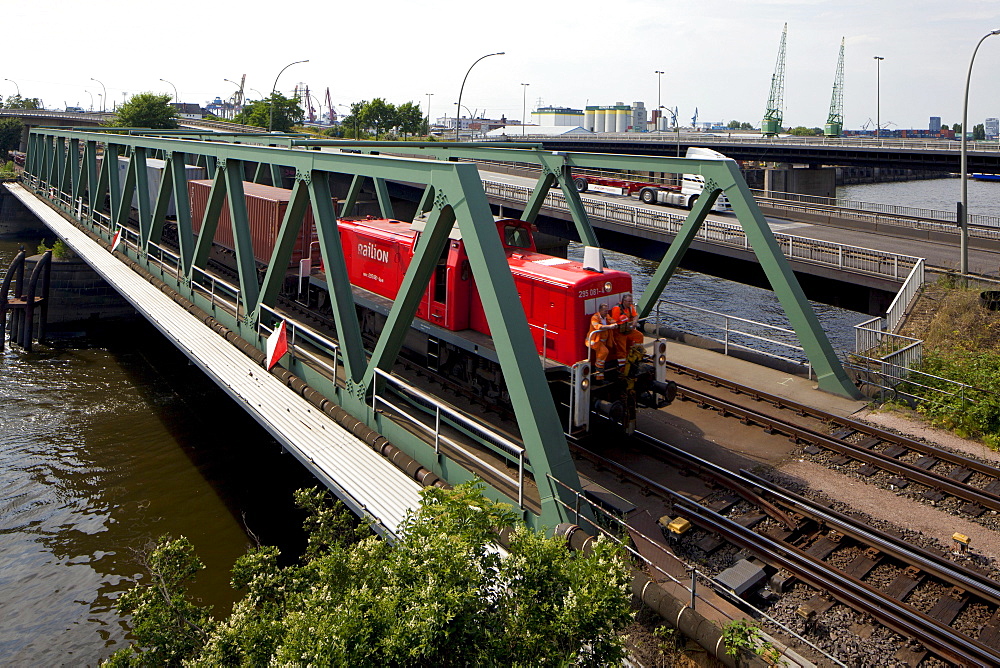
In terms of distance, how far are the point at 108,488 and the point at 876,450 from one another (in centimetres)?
1753

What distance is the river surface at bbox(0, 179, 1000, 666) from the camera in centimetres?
1354

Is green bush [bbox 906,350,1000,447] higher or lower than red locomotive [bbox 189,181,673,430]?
lower

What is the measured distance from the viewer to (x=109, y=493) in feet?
57.6

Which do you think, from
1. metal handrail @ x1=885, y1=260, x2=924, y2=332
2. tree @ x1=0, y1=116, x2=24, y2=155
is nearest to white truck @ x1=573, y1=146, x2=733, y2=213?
metal handrail @ x1=885, y1=260, x2=924, y2=332

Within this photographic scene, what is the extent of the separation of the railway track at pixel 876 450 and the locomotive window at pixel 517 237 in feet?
16.4

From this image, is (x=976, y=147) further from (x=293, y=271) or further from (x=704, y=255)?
(x=293, y=271)

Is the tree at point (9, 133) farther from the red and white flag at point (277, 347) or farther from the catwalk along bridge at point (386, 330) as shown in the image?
the red and white flag at point (277, 347)

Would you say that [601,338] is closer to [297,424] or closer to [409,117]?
[297,424]

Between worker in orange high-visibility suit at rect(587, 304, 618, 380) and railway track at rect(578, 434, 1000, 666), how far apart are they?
2.07 metres

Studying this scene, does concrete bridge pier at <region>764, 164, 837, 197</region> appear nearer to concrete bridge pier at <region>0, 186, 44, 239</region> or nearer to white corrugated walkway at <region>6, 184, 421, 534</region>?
white corrugated walkway at <region>6, 184, 421, 534</region>

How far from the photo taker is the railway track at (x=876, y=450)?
38.7 feet

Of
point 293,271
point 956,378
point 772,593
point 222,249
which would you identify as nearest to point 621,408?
point 772,593

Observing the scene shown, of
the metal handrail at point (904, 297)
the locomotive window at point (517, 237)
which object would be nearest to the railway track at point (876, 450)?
the locomotive window at point (517, 237)

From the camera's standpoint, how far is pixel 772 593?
9141 mm
